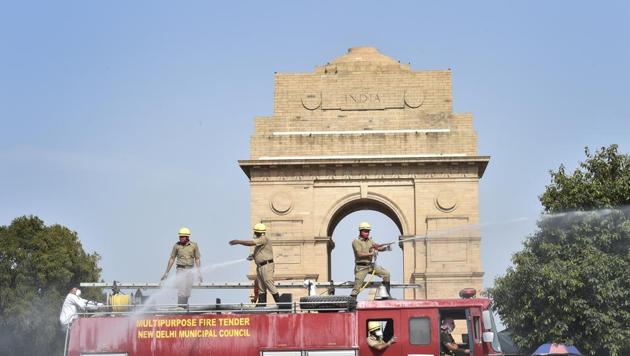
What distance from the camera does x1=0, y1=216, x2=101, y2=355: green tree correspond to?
2484 inches

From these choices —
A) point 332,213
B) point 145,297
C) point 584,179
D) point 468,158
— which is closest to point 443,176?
point 468,158

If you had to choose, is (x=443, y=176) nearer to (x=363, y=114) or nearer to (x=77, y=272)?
(x=363, y=114)

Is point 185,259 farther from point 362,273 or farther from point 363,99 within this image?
point 363,99

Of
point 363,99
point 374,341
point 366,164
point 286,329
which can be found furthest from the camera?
point 363,99

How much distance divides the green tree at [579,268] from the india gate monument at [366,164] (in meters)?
15.4

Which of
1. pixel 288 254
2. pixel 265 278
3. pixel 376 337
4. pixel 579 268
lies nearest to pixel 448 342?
pixel 376 337

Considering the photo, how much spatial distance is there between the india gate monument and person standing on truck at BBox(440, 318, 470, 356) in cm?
3656

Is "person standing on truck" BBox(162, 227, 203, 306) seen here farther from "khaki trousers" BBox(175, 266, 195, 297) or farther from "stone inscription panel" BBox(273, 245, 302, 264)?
"stone inscription panel" BBox(273, 245, 302, 264)

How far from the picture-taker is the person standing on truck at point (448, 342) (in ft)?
68.0

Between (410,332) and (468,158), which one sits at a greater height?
(468,158)

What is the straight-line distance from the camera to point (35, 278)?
6531cm

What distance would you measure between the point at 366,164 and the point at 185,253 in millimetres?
34930

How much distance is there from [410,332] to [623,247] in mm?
21497

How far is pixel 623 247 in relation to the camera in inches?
1594
